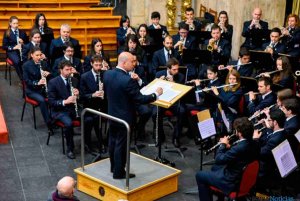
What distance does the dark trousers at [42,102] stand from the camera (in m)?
9.14

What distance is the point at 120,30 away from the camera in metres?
11.9

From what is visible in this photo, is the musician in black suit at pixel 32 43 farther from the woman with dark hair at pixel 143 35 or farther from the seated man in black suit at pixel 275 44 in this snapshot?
the seated man in black suit at pixel 275 44

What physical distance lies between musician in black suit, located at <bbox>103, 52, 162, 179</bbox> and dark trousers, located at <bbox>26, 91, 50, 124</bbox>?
86.6 inches

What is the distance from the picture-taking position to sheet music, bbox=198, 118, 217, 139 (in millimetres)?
7438

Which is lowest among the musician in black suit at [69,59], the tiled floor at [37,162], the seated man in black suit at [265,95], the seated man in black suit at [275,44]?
the tiled floor at [37,162]

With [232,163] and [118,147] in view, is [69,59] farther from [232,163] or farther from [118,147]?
[232,163]

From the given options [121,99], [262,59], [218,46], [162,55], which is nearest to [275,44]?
[262,59]

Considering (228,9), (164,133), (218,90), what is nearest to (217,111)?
(218,90)

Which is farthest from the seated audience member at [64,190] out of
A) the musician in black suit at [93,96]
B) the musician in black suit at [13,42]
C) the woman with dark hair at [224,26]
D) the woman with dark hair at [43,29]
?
the woman with dark hair at [224,26]

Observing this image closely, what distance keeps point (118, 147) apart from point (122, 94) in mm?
681

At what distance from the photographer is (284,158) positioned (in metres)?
6.68

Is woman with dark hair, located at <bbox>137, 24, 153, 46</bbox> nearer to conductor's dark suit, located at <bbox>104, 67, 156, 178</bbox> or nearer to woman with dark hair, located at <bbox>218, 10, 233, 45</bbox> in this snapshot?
woman with dark hair, located at <bbox>218, 10, 233, 45</bbox>

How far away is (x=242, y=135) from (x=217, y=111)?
7.33ft

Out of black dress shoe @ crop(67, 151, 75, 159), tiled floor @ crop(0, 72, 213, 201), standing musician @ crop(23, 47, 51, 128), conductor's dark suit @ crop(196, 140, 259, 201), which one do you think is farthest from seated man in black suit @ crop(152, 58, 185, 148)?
conductor's dark suit @ crop(196, 140, 259, 201)
